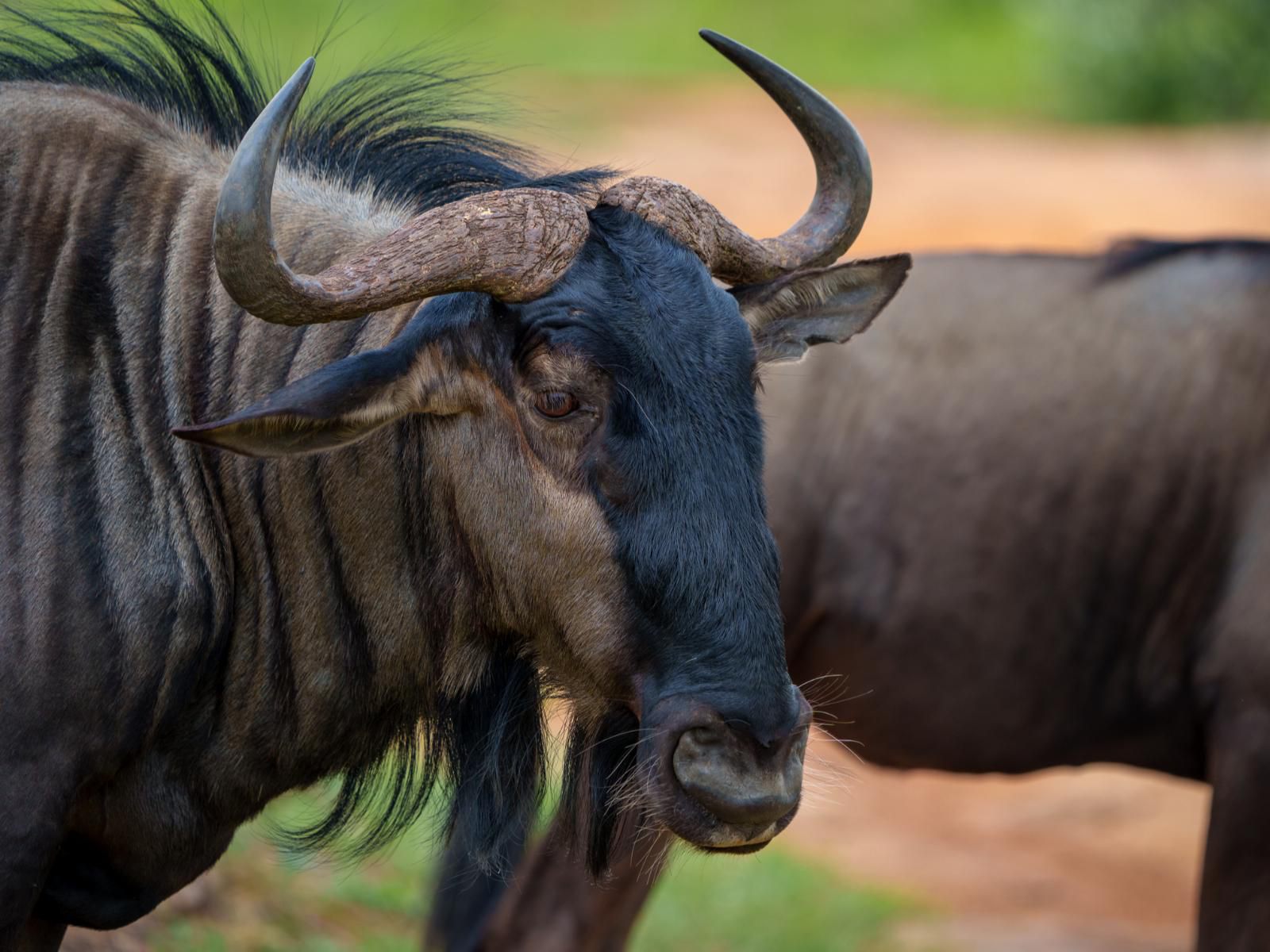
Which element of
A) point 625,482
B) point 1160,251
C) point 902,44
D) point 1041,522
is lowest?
point 1041,522

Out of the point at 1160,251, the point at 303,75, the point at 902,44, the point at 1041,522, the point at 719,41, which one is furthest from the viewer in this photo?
the point at 902,44

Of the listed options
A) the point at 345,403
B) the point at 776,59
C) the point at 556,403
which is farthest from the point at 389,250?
the point at 776,59

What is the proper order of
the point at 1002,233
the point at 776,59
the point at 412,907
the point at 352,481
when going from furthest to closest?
the point at 776,59
the point at 1002,233
the point at 412,907
the point at 352,481

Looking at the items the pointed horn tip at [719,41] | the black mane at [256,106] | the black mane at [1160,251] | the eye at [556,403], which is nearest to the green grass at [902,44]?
the black mane at [1160,251]

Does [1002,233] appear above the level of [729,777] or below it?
below

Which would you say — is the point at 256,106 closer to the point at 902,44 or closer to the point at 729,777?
the point at 729,777

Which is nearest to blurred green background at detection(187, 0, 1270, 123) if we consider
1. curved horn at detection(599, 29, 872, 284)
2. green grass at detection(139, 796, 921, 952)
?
green grass at detection(139, 796, 921, 952)

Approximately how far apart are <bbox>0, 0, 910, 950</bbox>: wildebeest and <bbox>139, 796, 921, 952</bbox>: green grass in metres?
2.15

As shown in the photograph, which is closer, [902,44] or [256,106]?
[256,106]

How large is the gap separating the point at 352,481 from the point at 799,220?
1137mm

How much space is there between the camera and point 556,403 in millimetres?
2795

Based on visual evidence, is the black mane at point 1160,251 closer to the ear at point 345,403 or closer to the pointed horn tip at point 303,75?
the ear at point 345,403

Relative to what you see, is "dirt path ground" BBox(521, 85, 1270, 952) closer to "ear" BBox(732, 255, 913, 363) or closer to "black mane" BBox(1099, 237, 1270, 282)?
"ear" BBox(732, 255, 913, 363)

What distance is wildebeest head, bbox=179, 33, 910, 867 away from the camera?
2.68 metres
